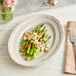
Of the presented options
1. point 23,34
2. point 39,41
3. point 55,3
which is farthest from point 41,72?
point 55,3

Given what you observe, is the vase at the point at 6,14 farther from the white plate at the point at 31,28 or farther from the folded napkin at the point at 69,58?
the folded napkin at the point at 69,58

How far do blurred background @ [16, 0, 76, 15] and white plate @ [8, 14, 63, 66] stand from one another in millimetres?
170

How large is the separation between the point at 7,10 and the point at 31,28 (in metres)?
0.23

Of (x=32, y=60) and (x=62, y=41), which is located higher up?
(x=62, y=41)

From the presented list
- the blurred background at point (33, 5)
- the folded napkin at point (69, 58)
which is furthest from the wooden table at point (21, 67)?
the blurred background at point (33, 5)

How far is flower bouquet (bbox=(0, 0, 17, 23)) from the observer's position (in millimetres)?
1466

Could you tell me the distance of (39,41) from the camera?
1.53 metres

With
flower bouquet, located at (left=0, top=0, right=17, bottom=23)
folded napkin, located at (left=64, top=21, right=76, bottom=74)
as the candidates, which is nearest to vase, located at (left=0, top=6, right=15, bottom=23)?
flower bouquet, located at (left=0, top=0, right=17, bottom=23)

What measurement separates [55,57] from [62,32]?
205mm

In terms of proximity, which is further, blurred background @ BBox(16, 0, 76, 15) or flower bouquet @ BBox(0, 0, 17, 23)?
blurred background @ BBox(16, 0, 76, 15)

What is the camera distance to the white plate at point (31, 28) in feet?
4.66

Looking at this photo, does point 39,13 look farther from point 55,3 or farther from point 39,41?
point 39,41

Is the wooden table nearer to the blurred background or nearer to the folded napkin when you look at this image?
the folded napkin

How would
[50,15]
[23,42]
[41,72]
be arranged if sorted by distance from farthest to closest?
[50,15], [23,42], [41,72]
